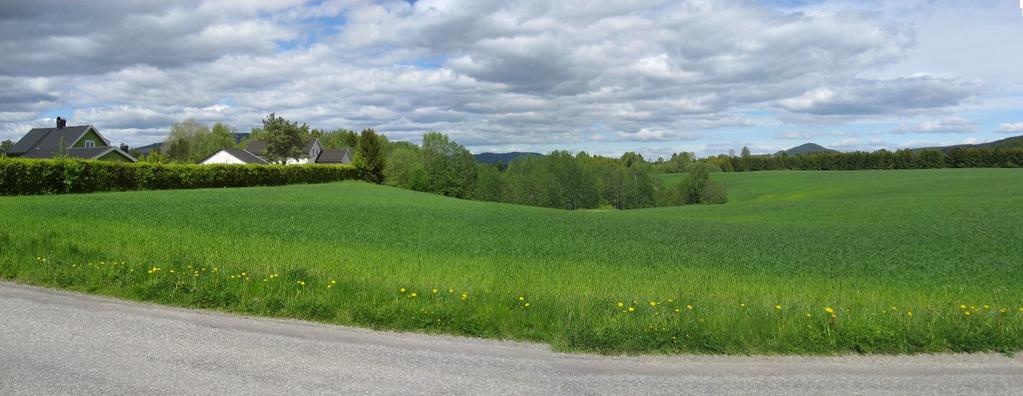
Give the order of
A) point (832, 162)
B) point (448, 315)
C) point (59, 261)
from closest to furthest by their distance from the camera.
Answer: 1. point (448, 315)
2. point (59, 261)
3. point (832, 162)

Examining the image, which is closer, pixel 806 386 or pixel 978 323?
pixel 806 386

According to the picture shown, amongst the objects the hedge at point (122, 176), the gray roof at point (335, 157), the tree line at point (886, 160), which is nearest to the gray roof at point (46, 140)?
the hedge at point (122, 176)

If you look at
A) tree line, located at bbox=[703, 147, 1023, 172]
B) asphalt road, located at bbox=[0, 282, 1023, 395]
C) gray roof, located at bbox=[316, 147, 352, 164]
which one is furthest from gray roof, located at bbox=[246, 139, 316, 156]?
asphalt road, located at bbox=[0, 282, 1023, 395]

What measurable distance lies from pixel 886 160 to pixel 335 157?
100250 millimetres

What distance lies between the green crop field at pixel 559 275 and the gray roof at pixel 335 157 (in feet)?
300

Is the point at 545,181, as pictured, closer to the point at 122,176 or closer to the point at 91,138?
the point at 91,138

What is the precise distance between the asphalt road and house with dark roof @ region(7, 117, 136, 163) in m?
72.4

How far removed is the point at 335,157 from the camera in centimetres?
11781

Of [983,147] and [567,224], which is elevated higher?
[983,147]

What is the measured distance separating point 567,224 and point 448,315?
2112 cm

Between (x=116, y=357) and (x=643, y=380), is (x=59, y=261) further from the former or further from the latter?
(x=643, y=380)

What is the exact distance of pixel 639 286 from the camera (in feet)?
36.4

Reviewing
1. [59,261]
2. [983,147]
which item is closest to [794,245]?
[59,261]

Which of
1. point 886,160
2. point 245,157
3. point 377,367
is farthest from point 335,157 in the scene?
point 377,367
